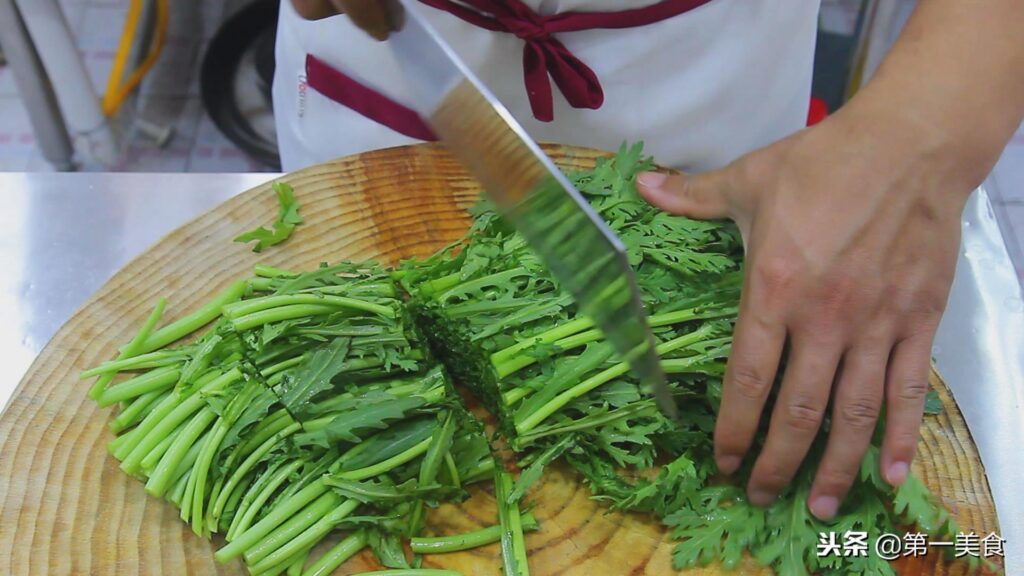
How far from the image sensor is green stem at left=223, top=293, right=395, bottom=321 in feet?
5.40

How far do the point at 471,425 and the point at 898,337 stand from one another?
0.74 metres

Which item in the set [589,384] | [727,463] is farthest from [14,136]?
[727,463]

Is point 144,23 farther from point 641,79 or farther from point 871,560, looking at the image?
point 871,560

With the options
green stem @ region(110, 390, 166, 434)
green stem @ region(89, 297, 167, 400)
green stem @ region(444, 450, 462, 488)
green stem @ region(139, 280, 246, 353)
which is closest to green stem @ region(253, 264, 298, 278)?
green stem @ region(139, 280, 246, 353)

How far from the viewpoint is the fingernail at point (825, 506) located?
4.87 ft

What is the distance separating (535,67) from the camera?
175 centimetres

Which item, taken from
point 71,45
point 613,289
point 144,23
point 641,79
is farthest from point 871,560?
point 144,23

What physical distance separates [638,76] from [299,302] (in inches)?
34.1

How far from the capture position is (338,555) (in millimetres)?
1522

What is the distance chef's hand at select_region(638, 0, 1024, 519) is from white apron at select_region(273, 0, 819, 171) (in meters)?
0.46

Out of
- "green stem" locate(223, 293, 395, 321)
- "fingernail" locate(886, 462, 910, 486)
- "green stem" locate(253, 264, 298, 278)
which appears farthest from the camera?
"green stem" locate(253, 264, 298, 278)

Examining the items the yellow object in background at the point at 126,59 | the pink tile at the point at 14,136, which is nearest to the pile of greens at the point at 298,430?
the yellow object in background at the point at 126,59

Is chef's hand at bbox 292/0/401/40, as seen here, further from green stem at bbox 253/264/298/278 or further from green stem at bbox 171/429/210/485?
green stem at bbox 171/429/210/485

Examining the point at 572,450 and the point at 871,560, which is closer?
the point at 871,560
